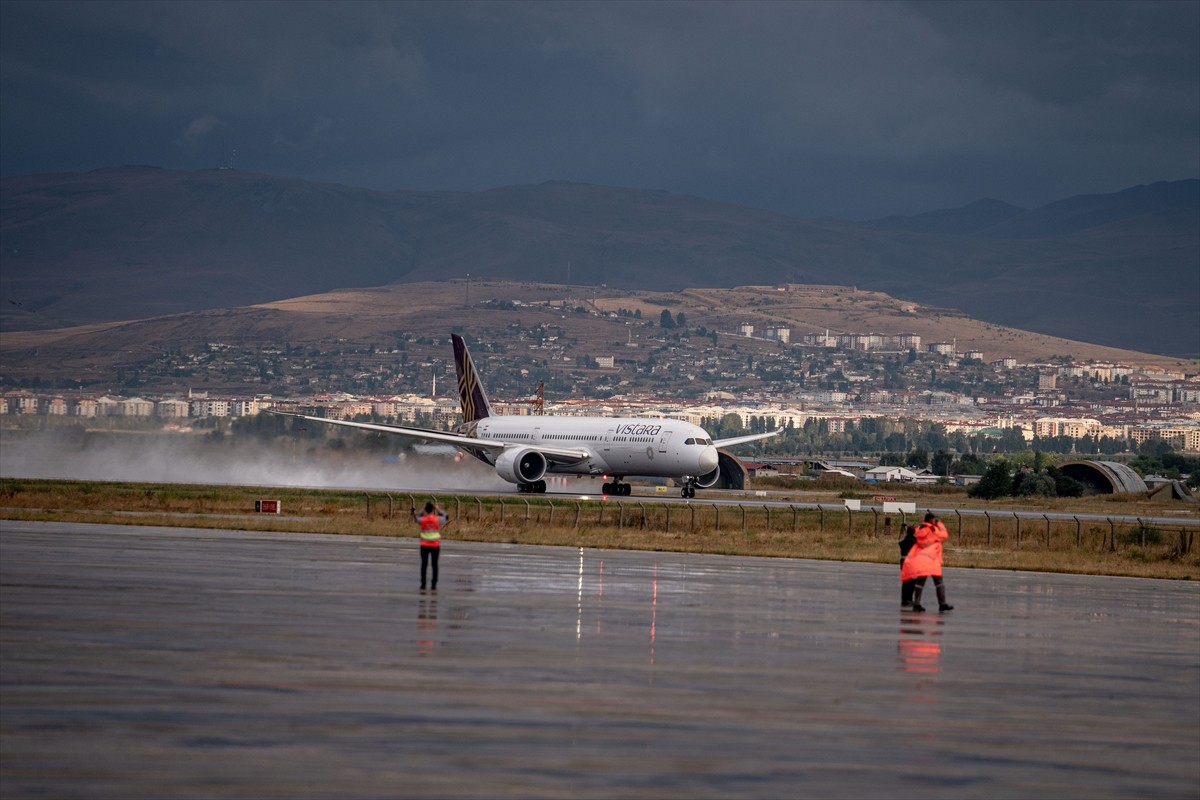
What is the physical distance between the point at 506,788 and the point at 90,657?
28.8ft

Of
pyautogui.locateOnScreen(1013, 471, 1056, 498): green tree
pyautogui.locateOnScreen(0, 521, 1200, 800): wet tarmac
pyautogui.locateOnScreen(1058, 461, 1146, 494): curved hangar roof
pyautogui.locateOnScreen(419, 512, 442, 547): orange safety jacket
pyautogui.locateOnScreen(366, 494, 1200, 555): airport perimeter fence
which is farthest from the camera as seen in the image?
pyautogui.locateOnScreen(1058, 461, 1146, 494): curved hangar roof

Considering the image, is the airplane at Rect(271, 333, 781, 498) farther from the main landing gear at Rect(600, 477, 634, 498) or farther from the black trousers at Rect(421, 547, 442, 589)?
the black trousers at Rect(421, 547, 442, 589)

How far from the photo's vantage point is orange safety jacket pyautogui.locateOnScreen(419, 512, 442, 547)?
105 ft

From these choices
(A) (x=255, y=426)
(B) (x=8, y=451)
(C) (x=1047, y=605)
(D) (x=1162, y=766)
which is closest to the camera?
(D) (x=1162, y=766)

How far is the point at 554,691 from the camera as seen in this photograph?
2005cm

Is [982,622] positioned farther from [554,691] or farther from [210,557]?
[210,557]

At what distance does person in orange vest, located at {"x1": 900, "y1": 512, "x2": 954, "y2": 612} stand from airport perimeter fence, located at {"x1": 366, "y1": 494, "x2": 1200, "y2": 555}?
2087 cm

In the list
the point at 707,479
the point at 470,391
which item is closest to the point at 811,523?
the point at 707,479

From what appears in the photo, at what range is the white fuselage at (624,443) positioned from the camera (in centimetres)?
7750

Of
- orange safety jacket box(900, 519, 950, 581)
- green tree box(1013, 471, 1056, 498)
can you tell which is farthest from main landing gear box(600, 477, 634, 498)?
orange safety jacket box(900, 519, 950, 581)

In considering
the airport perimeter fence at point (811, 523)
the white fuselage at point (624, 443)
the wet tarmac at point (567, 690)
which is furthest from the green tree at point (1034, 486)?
the wet tarmac at point (567, 690)

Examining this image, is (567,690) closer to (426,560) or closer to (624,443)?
(426,560)

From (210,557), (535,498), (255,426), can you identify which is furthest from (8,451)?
(210,557)

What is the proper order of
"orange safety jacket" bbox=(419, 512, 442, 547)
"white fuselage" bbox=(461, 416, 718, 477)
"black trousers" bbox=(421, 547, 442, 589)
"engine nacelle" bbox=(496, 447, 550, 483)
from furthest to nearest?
"engine nacelle" bbox=(496, 447, 550, 483), "white fuselage" bbox=(461, 416, 718, 477), "black trousers" bbox=(421, 547, 442, 589), "orange safety jacket" bbox=(419, 512, 442, 547)
